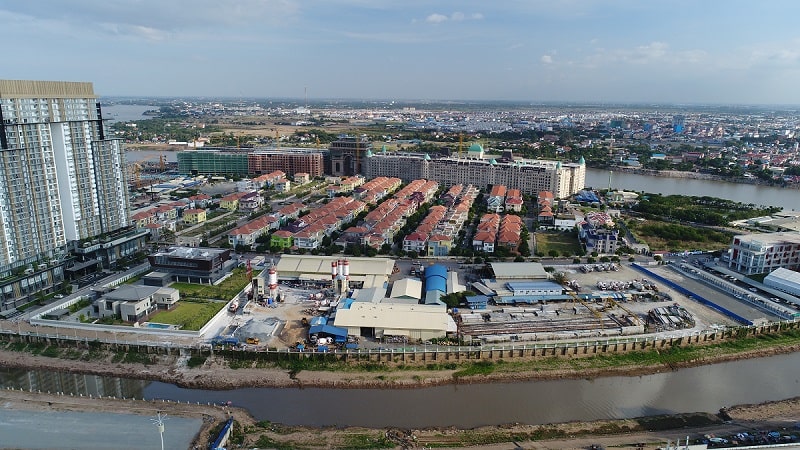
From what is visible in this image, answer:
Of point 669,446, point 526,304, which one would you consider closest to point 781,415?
point 669,446

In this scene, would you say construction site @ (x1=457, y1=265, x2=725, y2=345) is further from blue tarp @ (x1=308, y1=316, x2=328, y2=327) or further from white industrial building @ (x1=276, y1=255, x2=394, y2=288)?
blue tarp @ (x1=308, y1=316, x2=328, y2=327)

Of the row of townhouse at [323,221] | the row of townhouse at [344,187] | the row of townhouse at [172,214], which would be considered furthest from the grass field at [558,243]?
the row of townhouse at [172,214]

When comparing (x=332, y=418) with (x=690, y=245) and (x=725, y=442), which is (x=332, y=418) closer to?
(x=725, y=442)

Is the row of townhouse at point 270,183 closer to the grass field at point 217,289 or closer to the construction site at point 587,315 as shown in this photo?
the grass field at point 217,289

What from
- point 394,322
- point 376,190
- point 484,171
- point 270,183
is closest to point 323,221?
point 376,190

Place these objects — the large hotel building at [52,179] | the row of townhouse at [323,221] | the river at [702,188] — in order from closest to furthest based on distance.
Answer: the large hotel building at [52,179], the row of townhouse at [323,221], the river at [702,188]

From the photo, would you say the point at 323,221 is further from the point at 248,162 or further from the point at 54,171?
the point at 248,162
